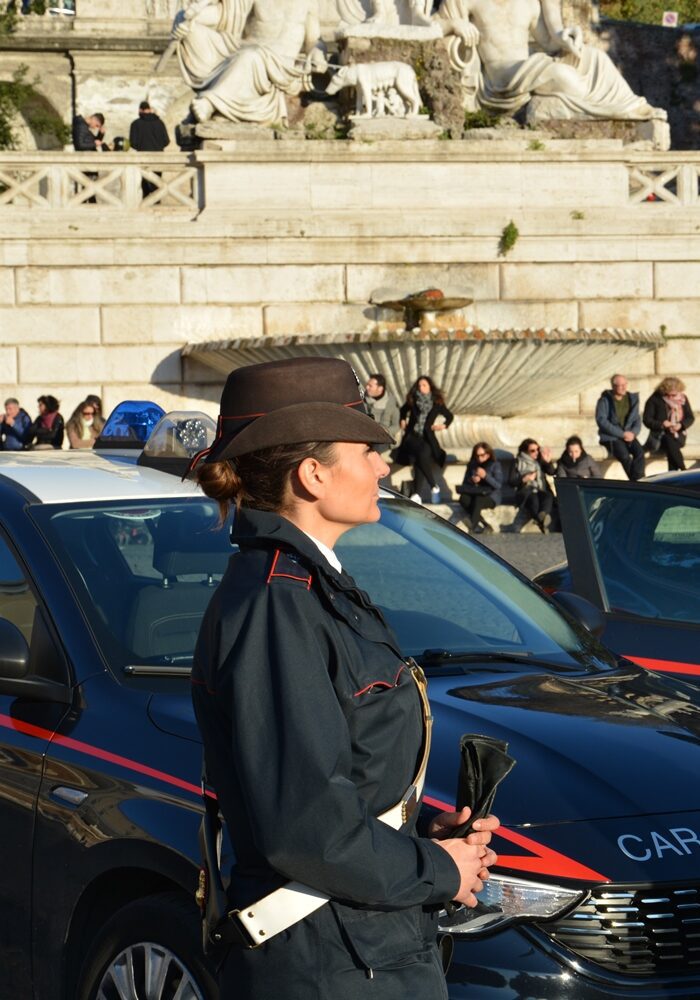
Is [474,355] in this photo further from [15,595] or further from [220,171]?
[15,595]

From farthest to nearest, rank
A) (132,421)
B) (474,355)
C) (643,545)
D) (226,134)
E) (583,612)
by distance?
(226,134)
(474,355)
(132,421)
(643,545)
(583,612)

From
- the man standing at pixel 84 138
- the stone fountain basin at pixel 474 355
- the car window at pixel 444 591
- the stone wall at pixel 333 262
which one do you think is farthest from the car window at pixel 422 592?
the man standing at pixel 84 138

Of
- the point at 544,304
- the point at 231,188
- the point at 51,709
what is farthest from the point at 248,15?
the point at 51,709

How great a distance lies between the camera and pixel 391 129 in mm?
20891

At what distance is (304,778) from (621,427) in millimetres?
15897

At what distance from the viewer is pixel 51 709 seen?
3.69 m

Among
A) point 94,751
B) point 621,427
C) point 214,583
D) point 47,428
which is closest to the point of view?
point 94,751

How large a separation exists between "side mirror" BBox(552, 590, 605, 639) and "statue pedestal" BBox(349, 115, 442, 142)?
55.3ft

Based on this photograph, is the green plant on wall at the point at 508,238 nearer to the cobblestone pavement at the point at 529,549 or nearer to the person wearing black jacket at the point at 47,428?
the cobblestone pavement at the point at 529,549

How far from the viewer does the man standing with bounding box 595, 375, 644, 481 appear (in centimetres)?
1764

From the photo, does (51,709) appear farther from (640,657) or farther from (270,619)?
(640,657)

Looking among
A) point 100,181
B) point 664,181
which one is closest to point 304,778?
point 100,181

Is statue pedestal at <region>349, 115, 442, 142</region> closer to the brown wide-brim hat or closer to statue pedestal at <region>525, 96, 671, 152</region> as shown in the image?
statue pedestal at <region>525, 96, 671, 152</region>

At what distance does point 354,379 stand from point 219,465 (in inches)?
10.3
